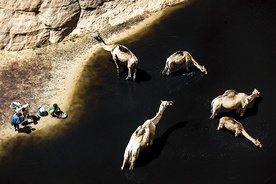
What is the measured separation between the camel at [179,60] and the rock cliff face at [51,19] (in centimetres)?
609

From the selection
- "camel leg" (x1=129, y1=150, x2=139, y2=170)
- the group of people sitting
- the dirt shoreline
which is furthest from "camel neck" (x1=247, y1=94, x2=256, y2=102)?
the group of people sitting

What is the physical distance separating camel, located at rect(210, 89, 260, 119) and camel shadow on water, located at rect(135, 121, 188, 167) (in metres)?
2.44

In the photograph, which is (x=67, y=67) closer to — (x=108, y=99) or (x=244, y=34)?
(x=108, y=99)

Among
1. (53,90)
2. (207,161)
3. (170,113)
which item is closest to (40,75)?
(53,90)

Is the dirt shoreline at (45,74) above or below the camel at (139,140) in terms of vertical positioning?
above

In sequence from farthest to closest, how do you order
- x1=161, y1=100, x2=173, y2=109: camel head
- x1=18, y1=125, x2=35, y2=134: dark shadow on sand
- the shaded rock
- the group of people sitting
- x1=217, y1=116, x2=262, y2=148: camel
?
the shaded rock, x1=18, y1=125, x2=35, y2=134: dark shadow on sand, the group of people sitting, x1=161, y1=100, x2=173, y2=109: camel head, x1=217, y1=116, x2=262, y2=148: camel

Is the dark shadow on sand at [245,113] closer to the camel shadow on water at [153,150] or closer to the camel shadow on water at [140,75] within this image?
the camel shadow on water at [153,150]

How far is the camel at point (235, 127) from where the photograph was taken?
28.8m

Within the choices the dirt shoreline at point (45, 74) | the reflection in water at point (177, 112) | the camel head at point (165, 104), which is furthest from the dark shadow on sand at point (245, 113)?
the dirt shoreline at point (45, 74)

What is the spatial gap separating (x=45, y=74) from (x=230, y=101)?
1101 cm

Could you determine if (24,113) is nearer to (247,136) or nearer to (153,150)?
(153,150)

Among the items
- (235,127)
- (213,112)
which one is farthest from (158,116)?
(235,127)

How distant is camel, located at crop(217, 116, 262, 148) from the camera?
94.5ft

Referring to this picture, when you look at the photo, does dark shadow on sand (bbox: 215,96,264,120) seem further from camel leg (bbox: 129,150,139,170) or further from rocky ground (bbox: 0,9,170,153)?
rocky ground (bbox: 0,9,170,153)
